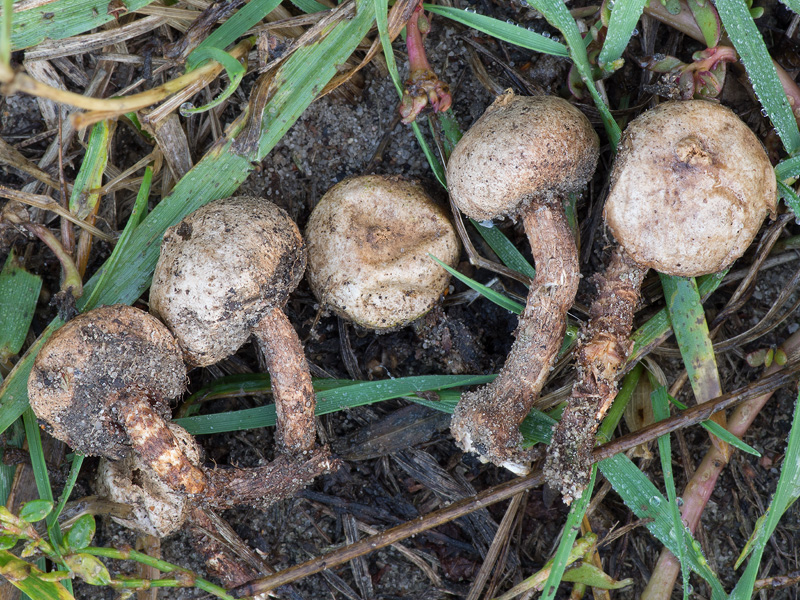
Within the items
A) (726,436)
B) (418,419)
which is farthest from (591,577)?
(418,419)

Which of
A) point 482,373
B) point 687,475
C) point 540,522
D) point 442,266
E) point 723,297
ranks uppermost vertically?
point 442,266

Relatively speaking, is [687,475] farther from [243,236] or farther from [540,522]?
[243,236]

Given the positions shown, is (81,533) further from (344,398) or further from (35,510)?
(344,398)

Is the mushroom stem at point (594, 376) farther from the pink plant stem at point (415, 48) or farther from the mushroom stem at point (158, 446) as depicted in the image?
the mushroom stem at point (158, 446)

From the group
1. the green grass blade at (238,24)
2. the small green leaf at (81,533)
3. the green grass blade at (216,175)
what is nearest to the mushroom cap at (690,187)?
the green grass blade at (216,175)

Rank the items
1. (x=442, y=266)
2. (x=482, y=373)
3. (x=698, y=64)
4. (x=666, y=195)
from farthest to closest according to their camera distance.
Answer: (x=482, y=373)
(x=442, y=266)
(x=698, y=64)
(x=666, y=195)

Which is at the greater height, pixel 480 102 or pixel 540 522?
pixel 480 102

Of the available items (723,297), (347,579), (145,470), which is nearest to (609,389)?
(723,297)
